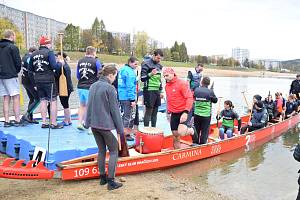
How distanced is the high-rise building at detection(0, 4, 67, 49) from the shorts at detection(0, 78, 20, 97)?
353 feet

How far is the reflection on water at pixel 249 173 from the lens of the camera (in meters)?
6.54

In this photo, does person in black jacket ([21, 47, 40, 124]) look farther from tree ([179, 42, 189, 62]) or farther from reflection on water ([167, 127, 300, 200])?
tree ([179, 42, 189, 62])

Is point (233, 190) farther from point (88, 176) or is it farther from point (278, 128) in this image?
point (278, 128)

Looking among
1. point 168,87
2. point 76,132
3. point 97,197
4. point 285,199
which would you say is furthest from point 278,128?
point 97,197

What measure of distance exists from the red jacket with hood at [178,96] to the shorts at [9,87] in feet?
11.3

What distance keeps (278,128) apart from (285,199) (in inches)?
242

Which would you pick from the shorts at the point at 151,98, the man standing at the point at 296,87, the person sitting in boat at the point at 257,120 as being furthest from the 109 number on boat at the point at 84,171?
the man standing at the point at 296,87

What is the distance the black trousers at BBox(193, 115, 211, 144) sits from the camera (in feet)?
25.2

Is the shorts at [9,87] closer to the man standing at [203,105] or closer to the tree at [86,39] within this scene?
the man standing at [203,105]

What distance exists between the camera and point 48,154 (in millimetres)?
5773

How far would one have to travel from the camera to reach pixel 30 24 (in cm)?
12419

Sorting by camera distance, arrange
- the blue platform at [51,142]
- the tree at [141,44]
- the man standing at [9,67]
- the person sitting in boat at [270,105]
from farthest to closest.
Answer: the tree at [141,44] → the person sitting in boat at [270,105] → the man standing at [9,67] → the blue platform at [51,142]

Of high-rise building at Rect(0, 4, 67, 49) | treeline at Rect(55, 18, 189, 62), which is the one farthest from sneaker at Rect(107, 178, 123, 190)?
high-rise building at Rect(0, 4, 67, 49)

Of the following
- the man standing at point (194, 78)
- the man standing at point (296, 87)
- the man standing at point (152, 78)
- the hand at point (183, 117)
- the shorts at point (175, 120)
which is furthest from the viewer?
the man standing at point (296, 87)
